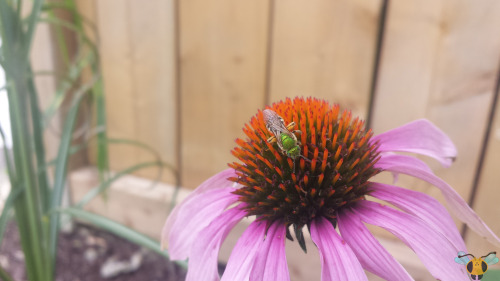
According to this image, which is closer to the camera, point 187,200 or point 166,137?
point 187,200

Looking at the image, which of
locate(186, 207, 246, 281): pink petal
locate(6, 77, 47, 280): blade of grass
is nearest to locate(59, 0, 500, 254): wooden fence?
locate(186, 207, 246, 281): pink petal

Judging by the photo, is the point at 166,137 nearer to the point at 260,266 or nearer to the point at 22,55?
the point at 22,55

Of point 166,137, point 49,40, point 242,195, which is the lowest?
point 166,137

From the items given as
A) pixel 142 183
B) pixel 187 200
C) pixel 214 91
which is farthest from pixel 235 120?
pixel 187 200

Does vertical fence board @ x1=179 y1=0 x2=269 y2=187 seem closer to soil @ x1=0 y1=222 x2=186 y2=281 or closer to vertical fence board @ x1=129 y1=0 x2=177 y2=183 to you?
vertical fence board @ x1=129 y1=0 x2=177 y2=183

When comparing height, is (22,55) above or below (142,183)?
above

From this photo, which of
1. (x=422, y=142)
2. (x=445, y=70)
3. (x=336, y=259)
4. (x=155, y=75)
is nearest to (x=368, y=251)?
(x=336, y=259)

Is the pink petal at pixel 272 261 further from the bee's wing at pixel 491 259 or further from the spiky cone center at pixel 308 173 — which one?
the bee's wing at pixel 491 259
